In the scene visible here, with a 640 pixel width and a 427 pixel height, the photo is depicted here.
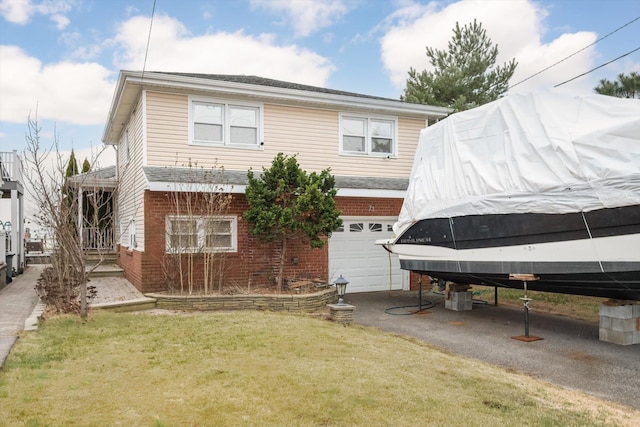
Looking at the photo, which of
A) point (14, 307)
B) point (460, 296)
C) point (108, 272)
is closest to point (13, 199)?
point (108, 272)

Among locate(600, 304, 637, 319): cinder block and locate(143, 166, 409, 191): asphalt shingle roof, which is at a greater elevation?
locate(143, 166, 409, 191): asphalt shingle roof

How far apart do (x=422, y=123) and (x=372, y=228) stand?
3.85m

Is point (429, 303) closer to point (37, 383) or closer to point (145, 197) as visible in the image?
point (145, 197)

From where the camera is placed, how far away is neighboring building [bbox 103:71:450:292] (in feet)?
38.6

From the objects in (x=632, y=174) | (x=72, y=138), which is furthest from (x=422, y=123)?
(x=72, y=138)

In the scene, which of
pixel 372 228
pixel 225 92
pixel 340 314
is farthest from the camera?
pixel 372 228

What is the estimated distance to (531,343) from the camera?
8180mm

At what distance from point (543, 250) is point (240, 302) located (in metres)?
6.10

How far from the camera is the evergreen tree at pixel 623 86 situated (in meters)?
15.3

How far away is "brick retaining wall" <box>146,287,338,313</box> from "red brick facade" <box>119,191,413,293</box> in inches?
43.1

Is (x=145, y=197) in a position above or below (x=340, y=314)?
above

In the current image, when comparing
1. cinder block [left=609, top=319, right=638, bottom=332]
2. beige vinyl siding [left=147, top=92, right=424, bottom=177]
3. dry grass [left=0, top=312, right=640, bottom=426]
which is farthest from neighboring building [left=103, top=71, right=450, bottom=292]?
cinder block [left=609, top=319, right=638, bottom=332]

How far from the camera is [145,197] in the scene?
11664 mm

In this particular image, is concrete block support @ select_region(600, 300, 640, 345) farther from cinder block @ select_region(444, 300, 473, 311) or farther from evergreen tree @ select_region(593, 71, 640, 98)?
evergreen tree @ select_region(593, 71, 640, 98)
